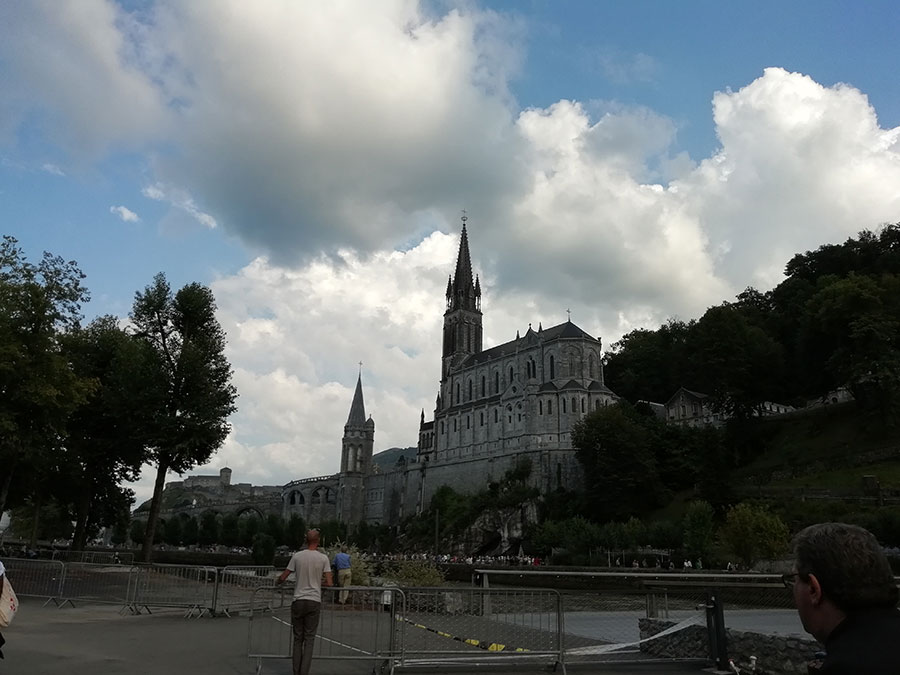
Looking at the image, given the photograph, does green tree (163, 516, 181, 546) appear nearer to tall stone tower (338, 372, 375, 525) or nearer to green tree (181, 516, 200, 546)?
green tree (181, 516, 200, 546)

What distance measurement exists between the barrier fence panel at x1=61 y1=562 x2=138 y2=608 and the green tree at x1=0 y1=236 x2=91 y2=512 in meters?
5.49

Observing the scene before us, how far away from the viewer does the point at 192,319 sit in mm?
31188

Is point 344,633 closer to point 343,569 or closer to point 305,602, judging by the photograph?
point 305,602

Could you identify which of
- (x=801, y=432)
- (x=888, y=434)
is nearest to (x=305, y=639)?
(x=888, y=434)

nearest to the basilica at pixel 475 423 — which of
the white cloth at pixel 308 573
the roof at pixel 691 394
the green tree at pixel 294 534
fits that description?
the roof at pixel 691 394

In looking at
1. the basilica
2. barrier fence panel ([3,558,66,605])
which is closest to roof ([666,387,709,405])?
the basilica

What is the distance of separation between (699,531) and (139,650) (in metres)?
34.1

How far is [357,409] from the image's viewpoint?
4008 inches

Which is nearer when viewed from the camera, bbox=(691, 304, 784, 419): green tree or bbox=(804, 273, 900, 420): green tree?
bbox=(804, 273, 900, 420): green tree

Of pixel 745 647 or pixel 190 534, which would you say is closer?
pixel 745 647

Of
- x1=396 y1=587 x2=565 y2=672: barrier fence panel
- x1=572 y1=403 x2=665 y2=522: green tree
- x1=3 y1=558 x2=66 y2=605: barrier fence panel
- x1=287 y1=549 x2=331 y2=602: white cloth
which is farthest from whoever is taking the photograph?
x1=572 y1=403 x2=665 y2=522: green tree

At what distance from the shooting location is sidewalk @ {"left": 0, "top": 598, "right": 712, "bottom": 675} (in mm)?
8320

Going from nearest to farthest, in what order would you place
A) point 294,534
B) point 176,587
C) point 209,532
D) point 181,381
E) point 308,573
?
point 308,573
point 176,587
point 181,381
point 294,534
point 209,532

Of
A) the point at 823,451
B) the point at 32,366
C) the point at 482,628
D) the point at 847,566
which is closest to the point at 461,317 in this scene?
the point at 823,451
